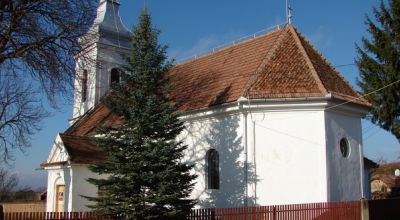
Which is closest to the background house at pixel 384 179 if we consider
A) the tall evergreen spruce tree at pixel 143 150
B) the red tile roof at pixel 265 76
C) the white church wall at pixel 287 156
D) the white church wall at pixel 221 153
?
the red tile roof at pixel 265 76

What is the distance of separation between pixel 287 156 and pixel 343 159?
2.33 meters

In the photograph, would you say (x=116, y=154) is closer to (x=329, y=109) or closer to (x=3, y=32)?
(x=3, y=32)

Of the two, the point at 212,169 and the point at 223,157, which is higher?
the point at 223,157

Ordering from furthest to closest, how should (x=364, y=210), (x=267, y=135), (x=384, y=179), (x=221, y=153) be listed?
(x=384, y=179) → (x=221, y=153) → (x=267, y=135) → (x=364, y=210)

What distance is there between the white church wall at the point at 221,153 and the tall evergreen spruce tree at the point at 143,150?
332cm

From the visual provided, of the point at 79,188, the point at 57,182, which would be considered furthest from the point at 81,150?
the point at 57,182

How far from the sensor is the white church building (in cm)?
1666

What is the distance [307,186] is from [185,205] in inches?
207

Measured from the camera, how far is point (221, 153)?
1789 centimetres

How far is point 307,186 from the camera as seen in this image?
54.2ft

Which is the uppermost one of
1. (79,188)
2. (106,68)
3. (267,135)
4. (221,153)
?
(106,68)

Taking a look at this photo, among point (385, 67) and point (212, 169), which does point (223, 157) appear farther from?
point (385, 67)

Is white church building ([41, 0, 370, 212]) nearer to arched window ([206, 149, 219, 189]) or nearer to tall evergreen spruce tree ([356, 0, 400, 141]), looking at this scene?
arched window ([206, 149, 219, 189])

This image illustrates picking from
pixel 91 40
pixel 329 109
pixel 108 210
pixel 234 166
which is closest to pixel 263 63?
pixel 329 109
